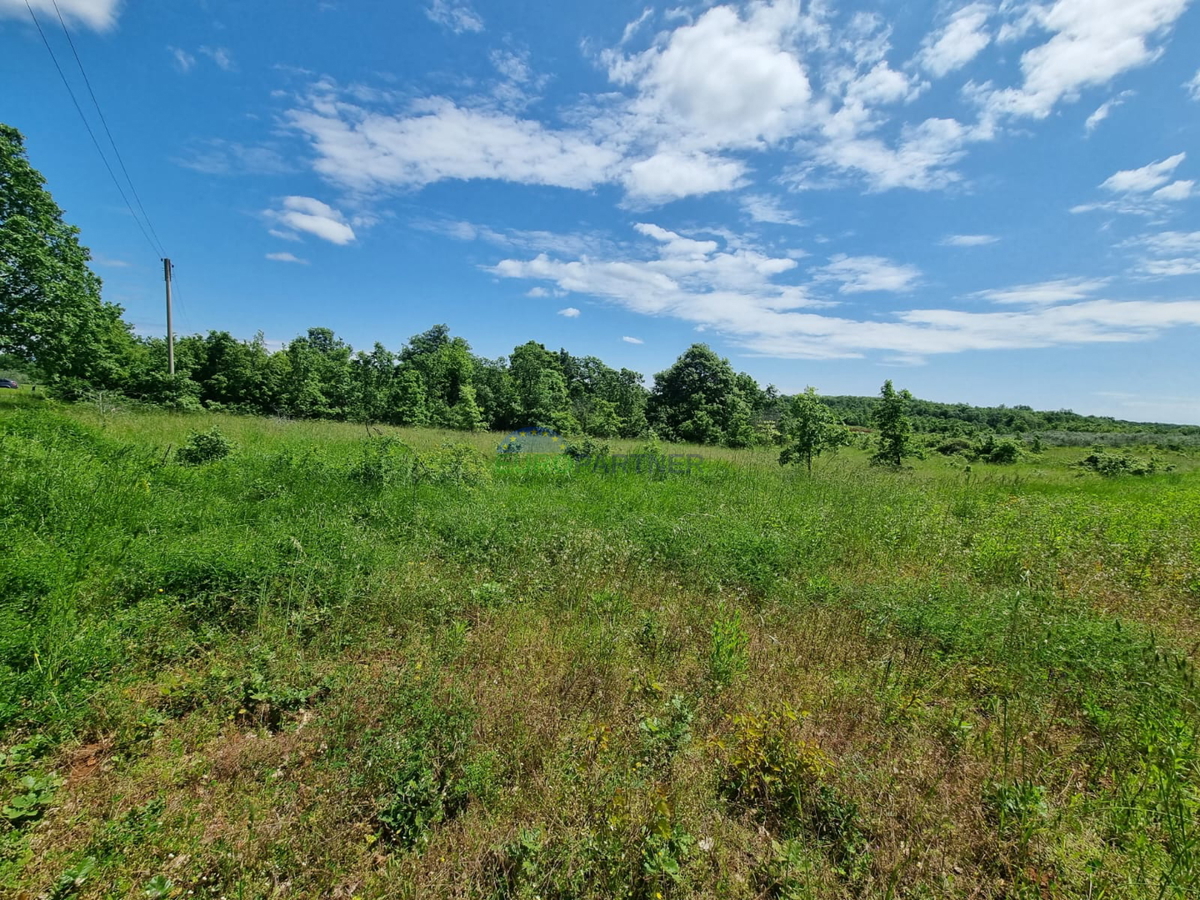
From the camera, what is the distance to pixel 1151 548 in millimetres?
5844

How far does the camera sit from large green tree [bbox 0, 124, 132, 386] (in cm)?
1409

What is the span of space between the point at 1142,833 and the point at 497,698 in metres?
3.60

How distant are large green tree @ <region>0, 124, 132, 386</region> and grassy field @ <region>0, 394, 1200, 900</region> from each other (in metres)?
15.6

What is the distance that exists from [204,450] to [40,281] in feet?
48.1

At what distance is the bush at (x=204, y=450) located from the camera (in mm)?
7996

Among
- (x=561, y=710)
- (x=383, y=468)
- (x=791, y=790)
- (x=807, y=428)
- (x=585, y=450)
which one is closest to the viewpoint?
(x=791, y=790)

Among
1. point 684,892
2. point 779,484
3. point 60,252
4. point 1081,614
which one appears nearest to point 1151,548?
point 1081,614

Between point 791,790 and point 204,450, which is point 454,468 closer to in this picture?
point 204,450

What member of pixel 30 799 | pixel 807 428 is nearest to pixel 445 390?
pixel 807 428

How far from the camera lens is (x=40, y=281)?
14484 millimetres

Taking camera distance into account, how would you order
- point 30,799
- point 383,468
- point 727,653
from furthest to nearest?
point 383,468
point 727,653
point 30,799

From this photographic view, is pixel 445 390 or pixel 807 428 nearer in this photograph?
pixel 807 428

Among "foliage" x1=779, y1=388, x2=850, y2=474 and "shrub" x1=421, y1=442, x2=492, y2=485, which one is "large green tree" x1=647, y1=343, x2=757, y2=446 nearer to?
"foliage" x1=779, y1=388, x2=850, y2=474

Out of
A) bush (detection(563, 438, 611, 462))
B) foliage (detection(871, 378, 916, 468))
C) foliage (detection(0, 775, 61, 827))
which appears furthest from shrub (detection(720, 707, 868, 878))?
foliage (detection(871, 378, 916, 468))
